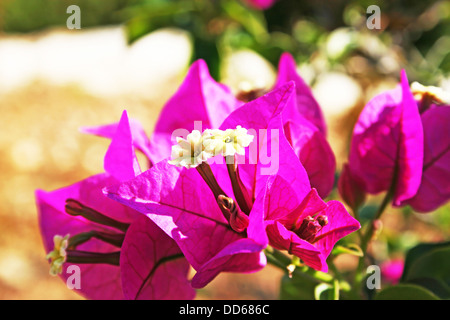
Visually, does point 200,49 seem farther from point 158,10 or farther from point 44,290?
point 44,290

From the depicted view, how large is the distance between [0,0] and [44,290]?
434 centimetres

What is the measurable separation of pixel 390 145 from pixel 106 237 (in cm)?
28

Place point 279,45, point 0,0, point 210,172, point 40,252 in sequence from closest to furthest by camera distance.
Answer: point 210,172 → point 279,45 → point 40,252 → point 0,0

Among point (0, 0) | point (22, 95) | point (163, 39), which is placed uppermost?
point (0, 0)

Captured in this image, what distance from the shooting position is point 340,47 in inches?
45.8

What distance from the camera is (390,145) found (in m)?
0.51

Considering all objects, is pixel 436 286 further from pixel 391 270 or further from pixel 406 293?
pixel 391 270

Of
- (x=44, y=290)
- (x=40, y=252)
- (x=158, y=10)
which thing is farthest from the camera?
(x=40, y=252)

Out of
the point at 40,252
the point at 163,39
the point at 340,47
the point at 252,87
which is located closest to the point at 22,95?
the point at 163,39

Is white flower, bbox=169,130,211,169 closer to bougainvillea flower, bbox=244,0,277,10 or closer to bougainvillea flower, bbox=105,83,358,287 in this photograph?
bougainvillea flower, bbox=105,83,358,287

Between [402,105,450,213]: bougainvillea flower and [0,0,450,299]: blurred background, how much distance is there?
0.64 feet

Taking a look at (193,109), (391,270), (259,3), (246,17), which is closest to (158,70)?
(259,3)

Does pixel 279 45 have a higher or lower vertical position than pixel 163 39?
lower

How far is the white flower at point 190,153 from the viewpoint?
1.32 feet
